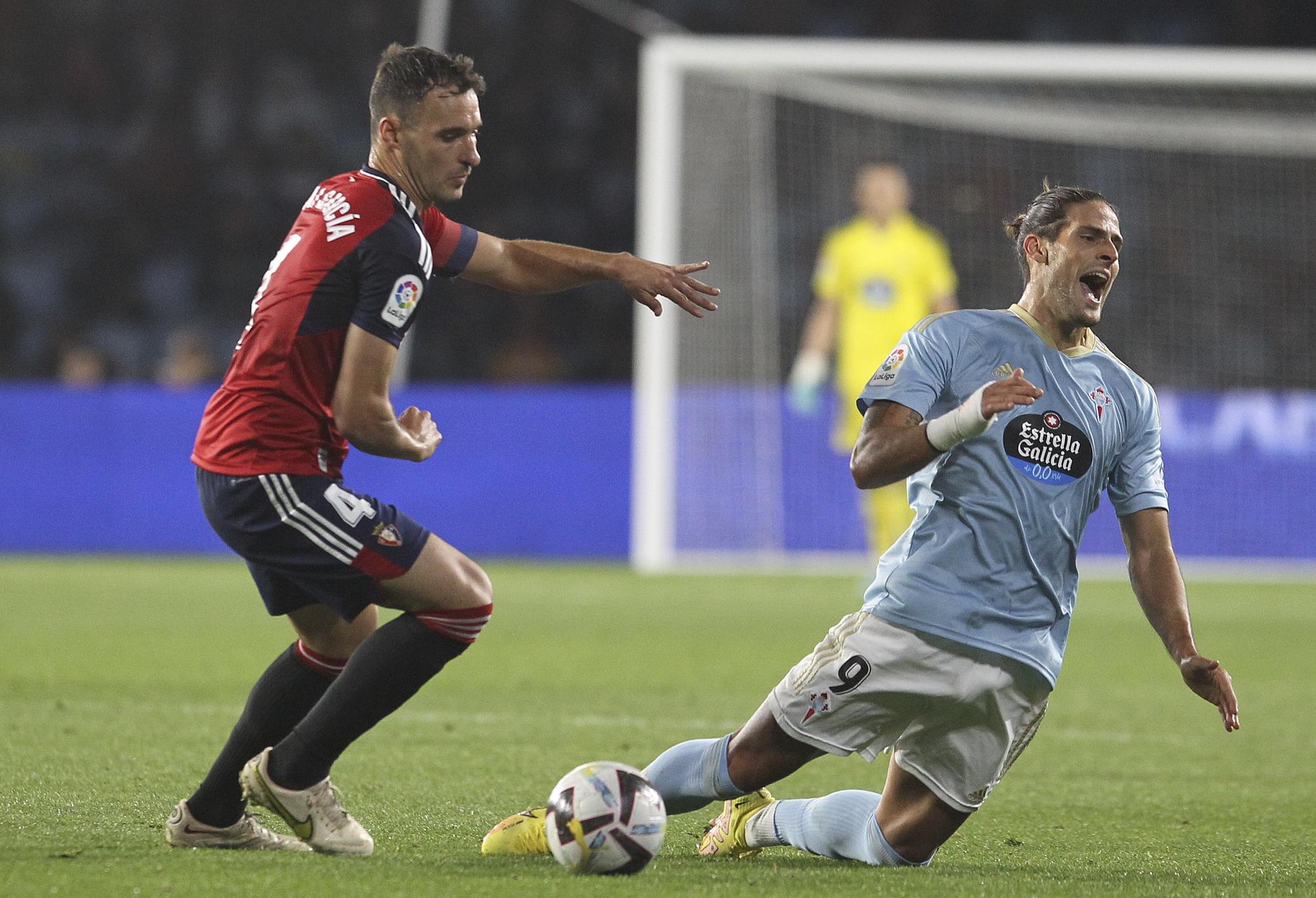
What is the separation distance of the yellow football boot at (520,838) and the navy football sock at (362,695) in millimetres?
366

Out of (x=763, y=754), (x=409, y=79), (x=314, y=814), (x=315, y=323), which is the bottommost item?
(x=314, y=814)

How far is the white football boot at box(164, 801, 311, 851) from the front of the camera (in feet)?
12.3

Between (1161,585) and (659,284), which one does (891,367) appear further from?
(1161,585)

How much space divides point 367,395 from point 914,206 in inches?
494

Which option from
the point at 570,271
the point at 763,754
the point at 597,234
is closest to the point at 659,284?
the point at 570,271

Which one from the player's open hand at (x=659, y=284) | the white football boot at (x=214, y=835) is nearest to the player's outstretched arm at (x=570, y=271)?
the player's open hand at (x=659, y=284)

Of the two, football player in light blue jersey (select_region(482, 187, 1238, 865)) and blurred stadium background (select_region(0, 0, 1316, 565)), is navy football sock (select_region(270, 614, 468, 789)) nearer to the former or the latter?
football player in light blue jersey (select_region(482, 187, 1238, 865))

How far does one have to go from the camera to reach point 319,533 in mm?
3500

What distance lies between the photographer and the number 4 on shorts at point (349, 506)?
3510 mm

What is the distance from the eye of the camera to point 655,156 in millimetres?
12953

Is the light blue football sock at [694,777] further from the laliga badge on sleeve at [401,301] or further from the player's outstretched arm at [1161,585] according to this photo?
the laliga badge on sleeve at [401,301]

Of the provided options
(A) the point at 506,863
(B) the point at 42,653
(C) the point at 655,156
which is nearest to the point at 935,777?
(A) the point at 506,863

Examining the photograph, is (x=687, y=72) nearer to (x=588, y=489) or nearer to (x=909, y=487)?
(x=588, y=489)

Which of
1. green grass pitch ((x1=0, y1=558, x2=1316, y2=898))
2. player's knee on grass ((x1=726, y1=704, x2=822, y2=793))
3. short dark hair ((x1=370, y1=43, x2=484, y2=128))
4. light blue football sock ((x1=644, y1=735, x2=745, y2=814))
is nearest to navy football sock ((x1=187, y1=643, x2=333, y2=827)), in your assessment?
green grass pitch ((x1=0, y1=558, x2=1316, y2=898))
